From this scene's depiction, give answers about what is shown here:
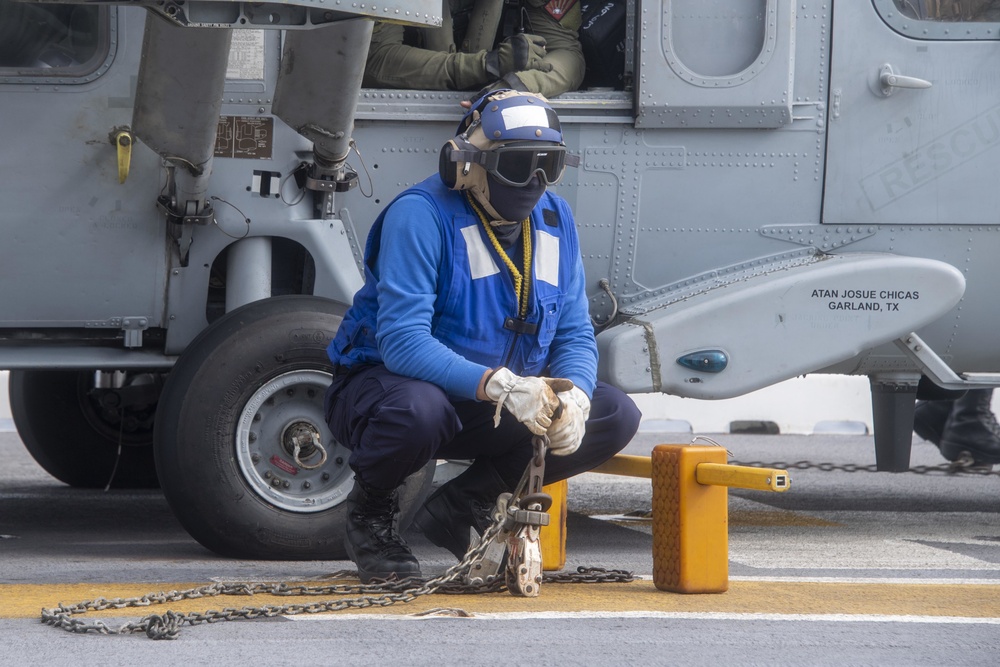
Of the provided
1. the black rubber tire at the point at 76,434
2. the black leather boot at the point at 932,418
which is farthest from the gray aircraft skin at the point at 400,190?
the black leather boot at the point at 932,418

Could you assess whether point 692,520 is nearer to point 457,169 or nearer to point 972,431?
point 457,169

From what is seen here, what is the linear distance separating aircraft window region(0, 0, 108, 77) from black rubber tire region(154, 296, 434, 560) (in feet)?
3.52

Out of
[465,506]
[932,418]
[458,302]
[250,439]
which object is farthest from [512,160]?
[932,418]

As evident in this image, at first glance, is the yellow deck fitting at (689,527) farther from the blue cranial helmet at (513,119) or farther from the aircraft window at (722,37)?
the aircraft window at (722,37)

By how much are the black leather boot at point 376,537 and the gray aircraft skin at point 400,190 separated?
71cm

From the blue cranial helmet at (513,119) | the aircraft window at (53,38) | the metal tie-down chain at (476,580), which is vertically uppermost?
the aircraft window at (53,38)

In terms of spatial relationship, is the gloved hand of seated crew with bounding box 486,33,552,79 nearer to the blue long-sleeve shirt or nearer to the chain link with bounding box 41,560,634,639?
the blue long-sleeve shirt

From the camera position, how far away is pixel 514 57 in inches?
205

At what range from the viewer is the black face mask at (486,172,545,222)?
13.3ft

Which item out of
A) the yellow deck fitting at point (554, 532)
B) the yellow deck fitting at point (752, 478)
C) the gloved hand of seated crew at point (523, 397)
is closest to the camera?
the gloved hand of seated crew at point (523, 397)

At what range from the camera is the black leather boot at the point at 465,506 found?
14.0 ft

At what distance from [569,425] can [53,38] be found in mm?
2510

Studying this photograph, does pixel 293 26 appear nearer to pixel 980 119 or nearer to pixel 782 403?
pixel 980 119

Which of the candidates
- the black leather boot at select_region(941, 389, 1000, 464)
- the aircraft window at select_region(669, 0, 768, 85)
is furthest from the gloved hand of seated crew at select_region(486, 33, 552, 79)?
→ the black leather boot at select_region(941, 389, 1000, 464)
